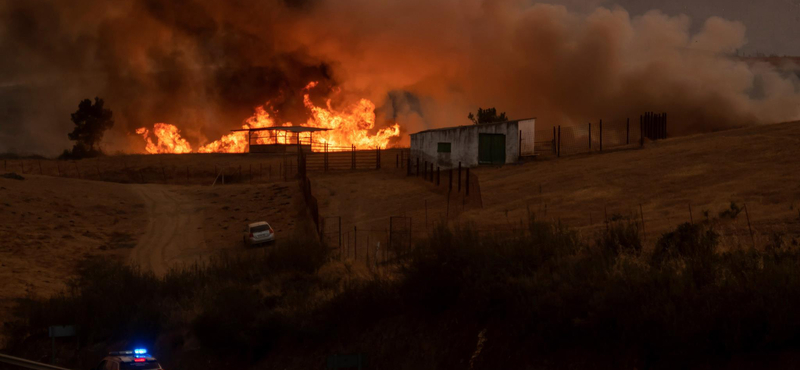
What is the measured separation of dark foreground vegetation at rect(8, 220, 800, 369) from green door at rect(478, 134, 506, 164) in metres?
29.1

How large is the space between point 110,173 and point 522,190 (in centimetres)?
4127

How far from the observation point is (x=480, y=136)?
54000mm

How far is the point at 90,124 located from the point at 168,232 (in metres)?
50.4

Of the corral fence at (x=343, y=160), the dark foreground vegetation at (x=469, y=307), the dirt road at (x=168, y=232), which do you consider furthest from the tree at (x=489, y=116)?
the dark foreground vegetation at (x=469, y=307)

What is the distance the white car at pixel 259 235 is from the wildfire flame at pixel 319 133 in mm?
39727

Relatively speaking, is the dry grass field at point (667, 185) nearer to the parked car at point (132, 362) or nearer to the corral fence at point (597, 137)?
the corral fence at point (597, 137)

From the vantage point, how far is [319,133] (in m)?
81.2

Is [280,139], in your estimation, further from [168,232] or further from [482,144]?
[168,232]

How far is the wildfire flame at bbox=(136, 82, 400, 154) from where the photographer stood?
8169cm

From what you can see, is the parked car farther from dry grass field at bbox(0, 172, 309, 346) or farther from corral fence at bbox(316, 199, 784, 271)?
dry grass field at bbox(0, 172, 309, 346)

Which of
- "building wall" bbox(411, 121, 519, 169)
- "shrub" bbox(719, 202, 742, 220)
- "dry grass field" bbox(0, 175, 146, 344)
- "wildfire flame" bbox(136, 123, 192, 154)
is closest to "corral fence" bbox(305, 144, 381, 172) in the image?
"building wall" bbox(411, 121, 519, 169)

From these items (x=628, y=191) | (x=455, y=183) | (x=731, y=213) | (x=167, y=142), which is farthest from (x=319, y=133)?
(x=731, y=213)

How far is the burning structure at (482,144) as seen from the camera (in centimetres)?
5375

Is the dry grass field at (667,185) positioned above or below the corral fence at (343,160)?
below
